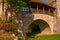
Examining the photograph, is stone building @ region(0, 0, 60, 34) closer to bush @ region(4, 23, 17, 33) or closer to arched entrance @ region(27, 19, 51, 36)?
arched entrance @ region(27, 19, 51, 36)

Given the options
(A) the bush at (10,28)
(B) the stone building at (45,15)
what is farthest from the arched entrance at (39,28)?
(A) the bush at (10,28)

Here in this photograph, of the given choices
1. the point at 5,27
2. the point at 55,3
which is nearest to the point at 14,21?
the point at 5,27

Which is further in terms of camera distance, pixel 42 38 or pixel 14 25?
pixel 42 38

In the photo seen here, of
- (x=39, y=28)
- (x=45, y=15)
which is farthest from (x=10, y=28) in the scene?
(x=39, y=28)

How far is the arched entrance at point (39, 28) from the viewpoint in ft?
99.9

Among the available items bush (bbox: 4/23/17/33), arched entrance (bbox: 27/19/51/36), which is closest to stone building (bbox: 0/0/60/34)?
arched entrance (bbox: 27/19/51/36)

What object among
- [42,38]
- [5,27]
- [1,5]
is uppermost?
[1,5]

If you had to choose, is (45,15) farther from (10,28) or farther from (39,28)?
(10,28)

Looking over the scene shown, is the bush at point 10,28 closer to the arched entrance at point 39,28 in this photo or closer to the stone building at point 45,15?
the stone building at point 45,15

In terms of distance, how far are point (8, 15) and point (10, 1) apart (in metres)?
2.10

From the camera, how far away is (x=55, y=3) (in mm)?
31406

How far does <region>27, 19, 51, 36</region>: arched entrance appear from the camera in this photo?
99.9 ft

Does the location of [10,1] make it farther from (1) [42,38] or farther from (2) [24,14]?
(1) [42,38]

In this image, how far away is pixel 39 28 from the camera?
1294 inches
